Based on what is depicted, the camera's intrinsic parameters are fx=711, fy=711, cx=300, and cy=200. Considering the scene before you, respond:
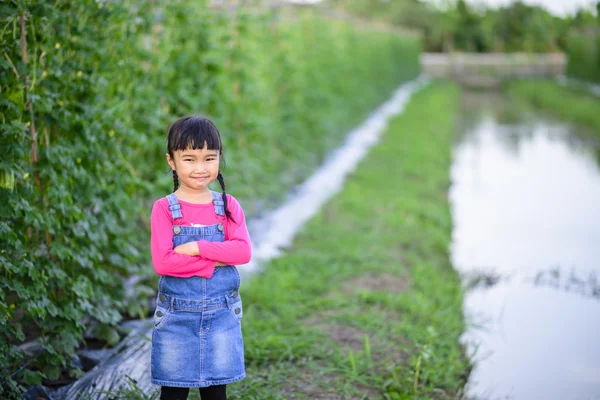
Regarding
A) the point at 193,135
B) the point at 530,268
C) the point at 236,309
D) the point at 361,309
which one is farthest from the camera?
the point at 530,268

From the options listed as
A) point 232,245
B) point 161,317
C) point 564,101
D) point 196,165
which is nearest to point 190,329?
point 161,317

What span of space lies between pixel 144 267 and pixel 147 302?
0.68 feet

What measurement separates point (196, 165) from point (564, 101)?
18.2m

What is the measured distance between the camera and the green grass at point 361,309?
3299 millimetres

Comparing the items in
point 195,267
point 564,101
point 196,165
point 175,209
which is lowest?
point 564,101

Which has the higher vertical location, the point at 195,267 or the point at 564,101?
the point at 195,267

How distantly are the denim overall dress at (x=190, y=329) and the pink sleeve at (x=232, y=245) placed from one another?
6 cm

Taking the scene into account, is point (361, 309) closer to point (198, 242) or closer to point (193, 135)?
point (198, 242)

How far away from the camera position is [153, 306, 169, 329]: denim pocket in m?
2.40

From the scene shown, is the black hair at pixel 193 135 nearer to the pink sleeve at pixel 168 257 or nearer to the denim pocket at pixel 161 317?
the pink sleeve at pixel 168 257

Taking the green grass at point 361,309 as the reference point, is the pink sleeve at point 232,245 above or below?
above

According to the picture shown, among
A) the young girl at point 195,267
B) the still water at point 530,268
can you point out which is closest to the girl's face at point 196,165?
the young girl at point 195,267

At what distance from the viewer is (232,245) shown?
2.39 metres

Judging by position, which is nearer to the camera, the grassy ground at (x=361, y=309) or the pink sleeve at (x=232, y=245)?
the pink sleeve at (x=232, y=245)
